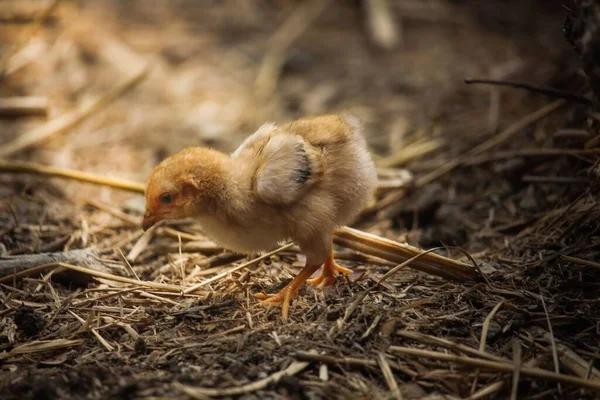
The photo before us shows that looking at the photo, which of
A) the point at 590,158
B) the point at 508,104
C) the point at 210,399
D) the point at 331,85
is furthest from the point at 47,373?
the point at 331,85

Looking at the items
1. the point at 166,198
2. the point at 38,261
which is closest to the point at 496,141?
the point at 166,198

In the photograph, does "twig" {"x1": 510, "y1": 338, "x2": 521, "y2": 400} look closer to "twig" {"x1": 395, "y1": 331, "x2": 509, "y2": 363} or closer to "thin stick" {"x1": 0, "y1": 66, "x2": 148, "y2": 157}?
"twig" {"x1": 395, "y1": 331, "x2": 509, "y2": 363}

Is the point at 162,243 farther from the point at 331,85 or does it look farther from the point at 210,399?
the point at 331,85

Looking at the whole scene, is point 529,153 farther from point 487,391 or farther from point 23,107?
point 23,107

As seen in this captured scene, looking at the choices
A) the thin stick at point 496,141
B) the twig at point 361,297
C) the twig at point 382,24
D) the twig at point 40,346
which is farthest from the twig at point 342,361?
the twig at point 382,24

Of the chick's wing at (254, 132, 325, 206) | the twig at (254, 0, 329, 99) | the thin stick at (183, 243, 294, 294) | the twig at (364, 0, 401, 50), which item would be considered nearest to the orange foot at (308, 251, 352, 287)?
the thin stick at (183, 243, 294, 294)

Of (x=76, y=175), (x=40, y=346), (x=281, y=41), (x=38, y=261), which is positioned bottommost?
(x=40, y=346)
